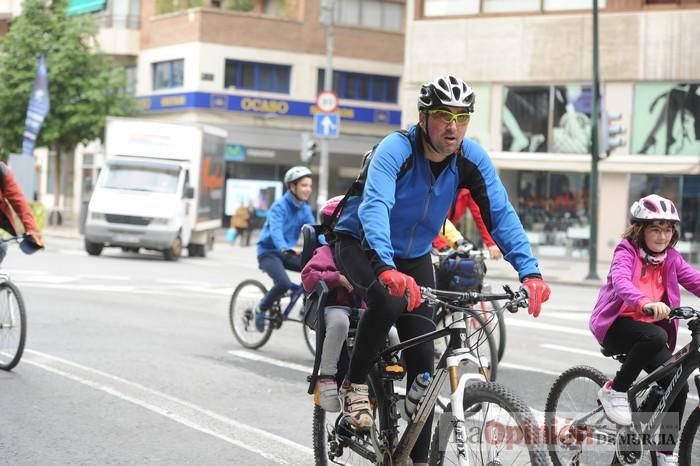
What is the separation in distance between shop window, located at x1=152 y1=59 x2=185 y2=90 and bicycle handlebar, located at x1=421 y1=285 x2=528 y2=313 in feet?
138

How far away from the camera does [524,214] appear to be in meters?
33.7

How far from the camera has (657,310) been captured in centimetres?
513

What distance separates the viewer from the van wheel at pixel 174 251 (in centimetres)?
2508

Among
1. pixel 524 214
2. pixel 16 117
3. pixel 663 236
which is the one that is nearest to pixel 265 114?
pixel 16 117

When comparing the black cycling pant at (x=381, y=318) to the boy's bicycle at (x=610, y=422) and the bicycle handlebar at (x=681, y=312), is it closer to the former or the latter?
the boy's bicycle at (x=610, y=422)

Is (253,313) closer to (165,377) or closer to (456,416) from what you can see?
(165,377)

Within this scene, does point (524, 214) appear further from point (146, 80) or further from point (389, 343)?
point (389, 343)

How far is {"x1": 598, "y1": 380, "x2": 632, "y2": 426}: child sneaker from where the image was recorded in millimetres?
5328

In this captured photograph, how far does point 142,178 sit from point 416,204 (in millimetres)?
21171

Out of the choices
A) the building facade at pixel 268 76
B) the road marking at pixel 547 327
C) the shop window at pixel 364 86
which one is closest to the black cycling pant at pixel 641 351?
the road marking at pixel 547 327

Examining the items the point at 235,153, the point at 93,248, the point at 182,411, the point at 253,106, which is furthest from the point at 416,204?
the point at 253,106

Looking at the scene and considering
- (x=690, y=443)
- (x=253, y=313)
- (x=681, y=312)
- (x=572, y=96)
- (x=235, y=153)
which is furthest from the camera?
(x=235, y=153)

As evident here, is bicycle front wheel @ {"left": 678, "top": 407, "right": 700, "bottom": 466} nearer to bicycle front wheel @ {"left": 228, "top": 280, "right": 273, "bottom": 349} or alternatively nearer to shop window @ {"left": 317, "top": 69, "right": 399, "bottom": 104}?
bicycle front wheel @ {"left": 228, "top": 280, "right": 273, "bottom": 349}

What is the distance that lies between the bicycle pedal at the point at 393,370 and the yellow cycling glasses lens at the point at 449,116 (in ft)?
3.68
